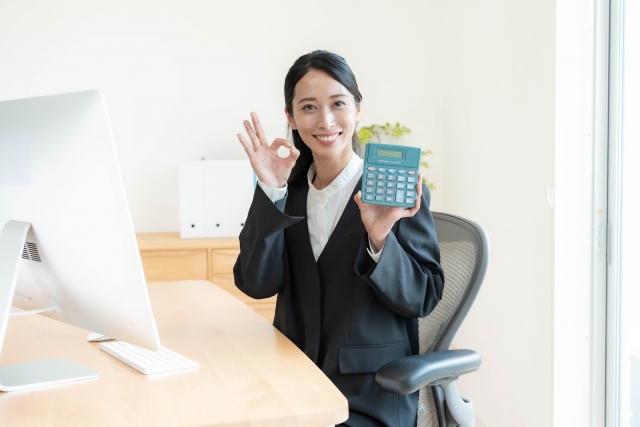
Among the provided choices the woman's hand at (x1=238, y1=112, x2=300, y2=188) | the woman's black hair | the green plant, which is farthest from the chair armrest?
the green plant

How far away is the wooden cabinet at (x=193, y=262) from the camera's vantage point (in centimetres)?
289

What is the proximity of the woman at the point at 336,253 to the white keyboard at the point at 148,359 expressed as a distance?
0.31m

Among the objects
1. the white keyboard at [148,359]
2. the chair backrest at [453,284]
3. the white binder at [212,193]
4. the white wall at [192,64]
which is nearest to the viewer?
the white keyboard at [148,359]

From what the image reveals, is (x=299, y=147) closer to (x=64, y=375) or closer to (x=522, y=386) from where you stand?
(x=64, y=375)

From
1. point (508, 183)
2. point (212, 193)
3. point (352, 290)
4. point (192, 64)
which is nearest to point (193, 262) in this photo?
point (212, 193)

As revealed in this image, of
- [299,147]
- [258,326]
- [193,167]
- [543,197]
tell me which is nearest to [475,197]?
[543,197]

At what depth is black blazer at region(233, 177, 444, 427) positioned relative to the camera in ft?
4.19

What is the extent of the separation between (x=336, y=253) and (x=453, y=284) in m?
0.26

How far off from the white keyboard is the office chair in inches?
14.1

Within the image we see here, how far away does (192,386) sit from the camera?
1.02 meters

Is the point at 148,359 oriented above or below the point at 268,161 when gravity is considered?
below

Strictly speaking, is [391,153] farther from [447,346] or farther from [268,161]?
[447,346]

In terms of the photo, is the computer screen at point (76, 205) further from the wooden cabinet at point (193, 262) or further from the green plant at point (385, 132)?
the green plant at point (385, 132)

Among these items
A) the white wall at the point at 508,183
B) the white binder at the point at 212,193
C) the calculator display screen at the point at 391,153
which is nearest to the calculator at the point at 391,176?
the calculator display screen at the point at 391,153
